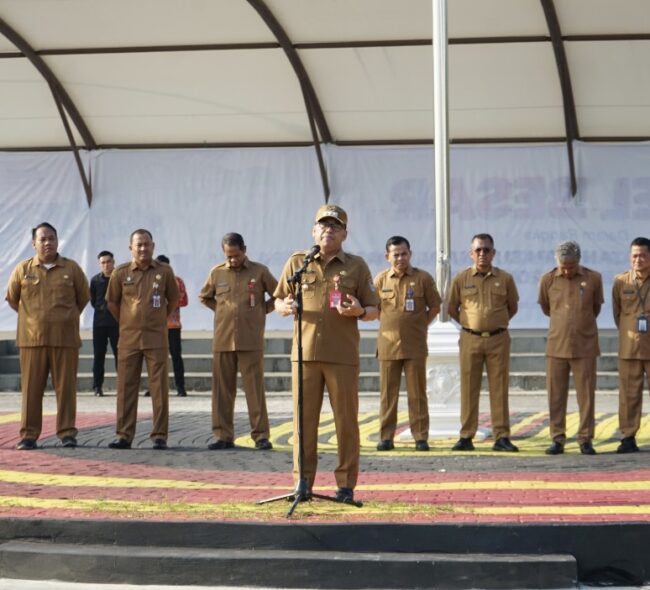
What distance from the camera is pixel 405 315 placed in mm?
12609

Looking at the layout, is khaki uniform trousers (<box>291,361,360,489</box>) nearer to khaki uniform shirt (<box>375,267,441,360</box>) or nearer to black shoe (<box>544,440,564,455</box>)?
black shoe (<box>544,440,564,455</box>)

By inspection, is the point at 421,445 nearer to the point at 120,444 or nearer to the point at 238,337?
the point at 238,337

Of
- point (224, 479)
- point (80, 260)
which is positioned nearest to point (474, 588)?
point (224, 479)

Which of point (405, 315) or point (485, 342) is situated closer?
point (485, 342)

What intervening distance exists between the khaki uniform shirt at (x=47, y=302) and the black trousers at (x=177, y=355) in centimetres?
579

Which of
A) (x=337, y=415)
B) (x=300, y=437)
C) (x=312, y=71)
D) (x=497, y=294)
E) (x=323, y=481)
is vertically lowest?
(x=323, y=481)

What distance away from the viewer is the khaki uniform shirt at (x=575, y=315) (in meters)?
12.2

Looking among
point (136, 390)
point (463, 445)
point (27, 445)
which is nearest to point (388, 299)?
point (463, 445)

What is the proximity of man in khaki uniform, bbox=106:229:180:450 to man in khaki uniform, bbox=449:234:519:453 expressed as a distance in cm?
274

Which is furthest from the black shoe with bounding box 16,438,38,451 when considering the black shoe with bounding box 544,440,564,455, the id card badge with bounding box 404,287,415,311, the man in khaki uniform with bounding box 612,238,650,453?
the man in khaki uniform with bounding box 612,238,650,453

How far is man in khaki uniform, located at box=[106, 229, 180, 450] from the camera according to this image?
12.5m

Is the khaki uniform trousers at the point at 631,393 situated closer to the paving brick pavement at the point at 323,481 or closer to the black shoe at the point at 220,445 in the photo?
the paving brick pavement at the point at 323,481

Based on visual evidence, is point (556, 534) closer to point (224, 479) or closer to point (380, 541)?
point (380, 541)

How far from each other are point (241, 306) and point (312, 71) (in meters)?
9.35
